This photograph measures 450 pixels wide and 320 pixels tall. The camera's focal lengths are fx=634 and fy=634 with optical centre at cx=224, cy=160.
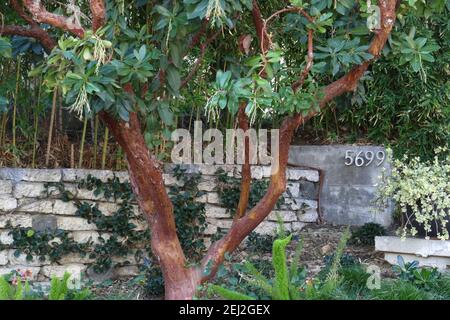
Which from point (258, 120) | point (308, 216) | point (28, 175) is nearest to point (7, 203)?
point (28, 175)

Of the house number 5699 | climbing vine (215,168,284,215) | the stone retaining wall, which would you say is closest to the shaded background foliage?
the house number 5699

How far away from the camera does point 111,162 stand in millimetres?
4930

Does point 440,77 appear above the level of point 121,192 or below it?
above

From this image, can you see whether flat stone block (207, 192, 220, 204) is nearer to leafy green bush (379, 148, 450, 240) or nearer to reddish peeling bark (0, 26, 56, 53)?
leafy green bush (379, 148, 450, 240)

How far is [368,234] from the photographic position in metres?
5.03

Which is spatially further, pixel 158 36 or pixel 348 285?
pixel 348 285

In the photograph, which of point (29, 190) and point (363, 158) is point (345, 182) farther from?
point (29, 190)

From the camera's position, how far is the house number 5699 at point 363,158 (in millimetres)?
5371

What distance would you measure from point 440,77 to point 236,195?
1939 millimetres

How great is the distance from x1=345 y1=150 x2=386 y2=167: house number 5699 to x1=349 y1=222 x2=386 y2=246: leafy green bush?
1.94 ft

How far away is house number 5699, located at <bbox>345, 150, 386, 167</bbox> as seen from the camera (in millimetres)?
5371

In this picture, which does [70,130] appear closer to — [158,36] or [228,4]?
[158,36]

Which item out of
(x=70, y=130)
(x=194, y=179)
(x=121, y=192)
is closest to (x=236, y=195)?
(x=194, y=179)
